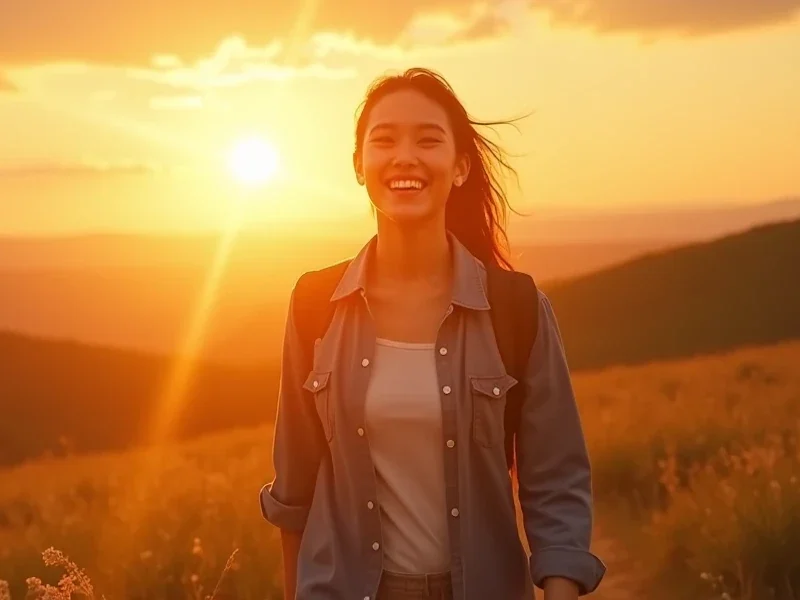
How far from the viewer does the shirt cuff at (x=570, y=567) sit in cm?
279

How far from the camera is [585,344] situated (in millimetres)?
44344

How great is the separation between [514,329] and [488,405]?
0.24 m

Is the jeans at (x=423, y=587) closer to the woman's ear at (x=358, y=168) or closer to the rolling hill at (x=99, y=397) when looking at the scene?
the woman's ear at (x=358, y=168)

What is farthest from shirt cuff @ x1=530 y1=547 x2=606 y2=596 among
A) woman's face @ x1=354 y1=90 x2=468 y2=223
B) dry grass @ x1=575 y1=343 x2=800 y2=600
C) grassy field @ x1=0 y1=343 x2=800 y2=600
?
dry grass @ x1=575 y1=343 x2=800 y2=600

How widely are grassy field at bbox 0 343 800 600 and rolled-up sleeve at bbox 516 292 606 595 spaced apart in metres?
2.26

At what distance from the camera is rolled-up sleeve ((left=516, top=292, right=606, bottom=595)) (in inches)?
112

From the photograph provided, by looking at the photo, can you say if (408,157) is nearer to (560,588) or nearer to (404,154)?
(404,154)

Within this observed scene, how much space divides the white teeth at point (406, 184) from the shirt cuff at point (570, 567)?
3.58 ft

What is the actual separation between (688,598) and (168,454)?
27.6ft

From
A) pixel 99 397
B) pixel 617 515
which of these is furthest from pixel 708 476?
pixel 99 397

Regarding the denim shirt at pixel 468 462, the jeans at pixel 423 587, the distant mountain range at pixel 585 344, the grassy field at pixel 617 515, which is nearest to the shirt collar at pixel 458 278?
the denim shirt at pixel 468 462

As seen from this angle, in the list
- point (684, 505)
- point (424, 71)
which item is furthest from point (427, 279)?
point (684, 505)

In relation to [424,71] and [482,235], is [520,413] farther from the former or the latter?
[424,71]

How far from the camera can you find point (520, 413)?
2.89 meters
